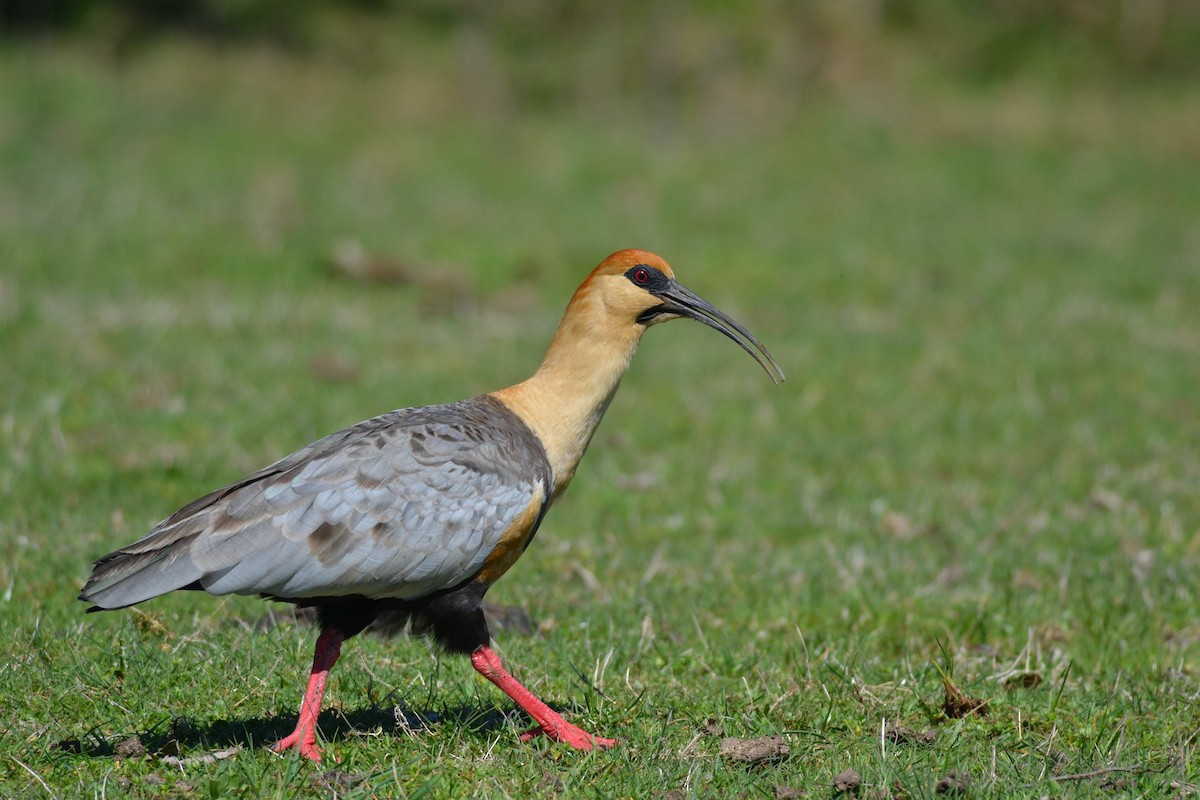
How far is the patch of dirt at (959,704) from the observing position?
194 inches

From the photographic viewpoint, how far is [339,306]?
39.2ft

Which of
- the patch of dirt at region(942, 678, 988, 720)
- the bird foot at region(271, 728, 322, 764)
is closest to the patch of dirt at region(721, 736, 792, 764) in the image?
the patch of dirt at region(942, 678, 988, 720)

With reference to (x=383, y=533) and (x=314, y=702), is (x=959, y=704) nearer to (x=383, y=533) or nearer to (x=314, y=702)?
(x=383, y=533)

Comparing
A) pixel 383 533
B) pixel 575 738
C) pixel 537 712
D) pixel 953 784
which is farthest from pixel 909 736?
pixel 383 533

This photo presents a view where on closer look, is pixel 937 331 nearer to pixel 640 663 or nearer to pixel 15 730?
pixel 640 663

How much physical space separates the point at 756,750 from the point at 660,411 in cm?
581

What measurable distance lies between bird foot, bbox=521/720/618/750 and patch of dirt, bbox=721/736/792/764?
0.40 meters

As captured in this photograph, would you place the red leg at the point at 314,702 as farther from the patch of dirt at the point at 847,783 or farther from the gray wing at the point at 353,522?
the patch of dirt at the point at 847,783

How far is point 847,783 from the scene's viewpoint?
4.12m

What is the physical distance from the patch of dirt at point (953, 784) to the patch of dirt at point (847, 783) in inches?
9.1

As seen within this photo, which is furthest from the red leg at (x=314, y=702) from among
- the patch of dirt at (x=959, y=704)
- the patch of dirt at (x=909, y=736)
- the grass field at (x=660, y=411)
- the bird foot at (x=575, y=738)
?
the patch of dirt at (x=959, y=704)

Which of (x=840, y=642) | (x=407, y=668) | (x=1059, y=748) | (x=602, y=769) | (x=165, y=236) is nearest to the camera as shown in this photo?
(x=602, y=769)

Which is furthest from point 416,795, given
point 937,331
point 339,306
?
point 937,331

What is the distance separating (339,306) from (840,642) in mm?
7134
